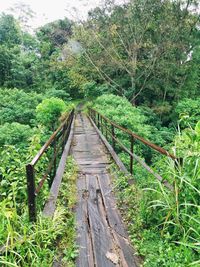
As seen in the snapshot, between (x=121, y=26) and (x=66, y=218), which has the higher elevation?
(x=121, y=26)

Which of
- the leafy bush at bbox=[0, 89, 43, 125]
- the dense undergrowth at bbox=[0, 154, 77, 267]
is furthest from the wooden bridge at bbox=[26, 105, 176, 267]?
the leafy bush at bbox=[0, 89, 43, 125]

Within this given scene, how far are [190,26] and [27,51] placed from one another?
23352 mm

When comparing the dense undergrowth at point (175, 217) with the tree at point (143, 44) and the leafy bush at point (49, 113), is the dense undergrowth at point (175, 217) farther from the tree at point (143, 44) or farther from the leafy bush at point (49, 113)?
the tree at point (143, 44)

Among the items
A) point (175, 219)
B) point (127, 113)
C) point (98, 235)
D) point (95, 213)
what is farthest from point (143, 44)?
point (175, 219)

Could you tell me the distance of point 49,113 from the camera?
1495 cm

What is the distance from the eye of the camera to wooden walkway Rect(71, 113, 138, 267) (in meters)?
2.54

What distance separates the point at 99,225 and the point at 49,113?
12.4 meters

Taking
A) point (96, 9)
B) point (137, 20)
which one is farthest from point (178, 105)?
point (96, 9)

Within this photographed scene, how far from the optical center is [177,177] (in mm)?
2613

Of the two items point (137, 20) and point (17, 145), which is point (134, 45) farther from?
point (17, 145)

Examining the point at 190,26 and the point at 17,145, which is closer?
the point at 17,145

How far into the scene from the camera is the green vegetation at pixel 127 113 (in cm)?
248

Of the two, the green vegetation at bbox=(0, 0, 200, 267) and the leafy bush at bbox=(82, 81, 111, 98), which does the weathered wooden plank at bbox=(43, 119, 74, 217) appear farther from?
the leafy bush at bbox=(82, 81, 111, 98)

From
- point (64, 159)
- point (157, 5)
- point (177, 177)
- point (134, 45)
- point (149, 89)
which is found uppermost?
point (157, 5)
